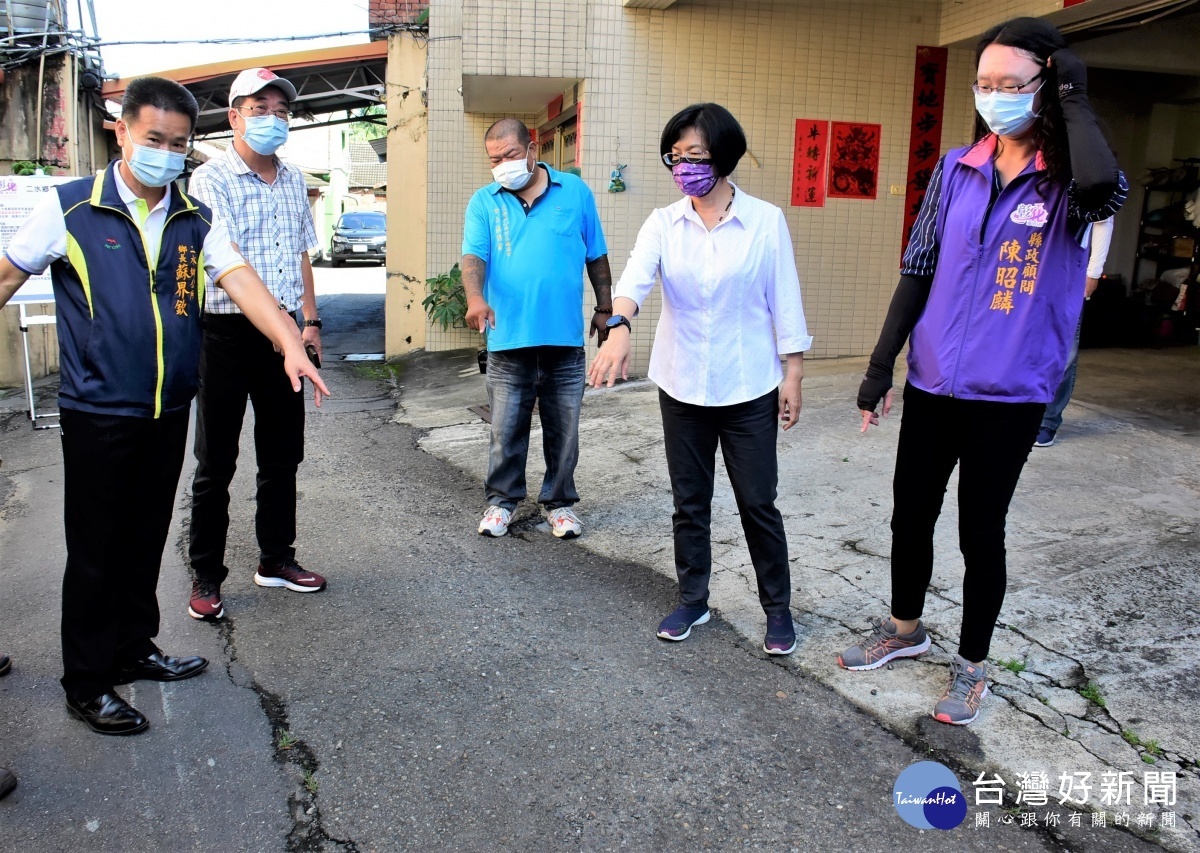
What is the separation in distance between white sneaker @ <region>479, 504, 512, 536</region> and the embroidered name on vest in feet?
9.50

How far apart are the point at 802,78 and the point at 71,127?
7.19 m

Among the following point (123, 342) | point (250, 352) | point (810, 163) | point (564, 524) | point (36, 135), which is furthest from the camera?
point (36, 135)

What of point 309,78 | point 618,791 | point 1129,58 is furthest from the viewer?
point 309,78

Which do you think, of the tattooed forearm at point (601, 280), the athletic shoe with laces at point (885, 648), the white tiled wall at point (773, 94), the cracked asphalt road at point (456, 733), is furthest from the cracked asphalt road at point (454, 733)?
the white tiled wall at point (773, 94)

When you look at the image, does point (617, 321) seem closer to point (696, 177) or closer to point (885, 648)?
point (696, 177)

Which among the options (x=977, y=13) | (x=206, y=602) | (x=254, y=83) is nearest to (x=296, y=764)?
(x=206, y=602)

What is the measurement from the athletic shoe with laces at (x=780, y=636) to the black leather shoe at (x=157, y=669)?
2053mm

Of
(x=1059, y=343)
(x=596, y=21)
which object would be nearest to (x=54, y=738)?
(x=1059, y=343)

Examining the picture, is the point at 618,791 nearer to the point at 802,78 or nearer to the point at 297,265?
the point at 297,265

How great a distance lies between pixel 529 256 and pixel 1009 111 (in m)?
2.43

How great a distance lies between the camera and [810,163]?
859 cm

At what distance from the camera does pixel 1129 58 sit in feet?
29.1

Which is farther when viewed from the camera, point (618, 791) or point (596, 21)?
point (596, 21)

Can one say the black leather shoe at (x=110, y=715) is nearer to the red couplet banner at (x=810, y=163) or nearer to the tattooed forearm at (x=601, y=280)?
the tattooed forearm at (x=601, y=280)
